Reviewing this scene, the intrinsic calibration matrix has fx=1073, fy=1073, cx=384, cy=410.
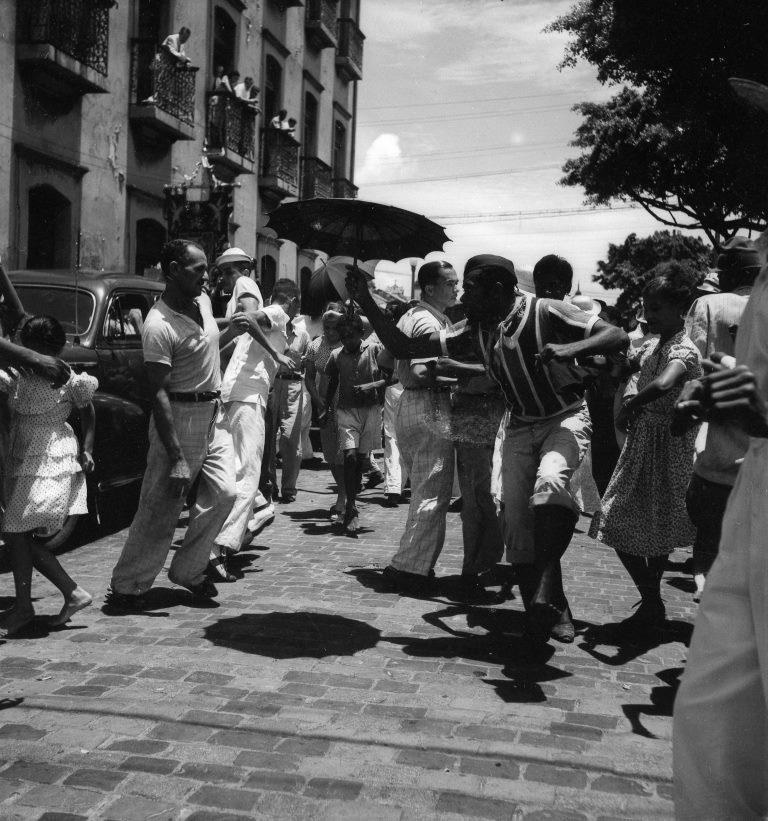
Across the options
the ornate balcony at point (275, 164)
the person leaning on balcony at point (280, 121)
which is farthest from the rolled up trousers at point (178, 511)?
the person leaning on balcony at point (280, 121)

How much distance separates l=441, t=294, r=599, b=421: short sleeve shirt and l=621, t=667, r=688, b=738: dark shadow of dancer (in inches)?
53.0

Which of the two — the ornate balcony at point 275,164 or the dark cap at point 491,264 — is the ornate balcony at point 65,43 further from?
the dark cap at point 491,264

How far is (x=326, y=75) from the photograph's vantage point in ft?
93.3

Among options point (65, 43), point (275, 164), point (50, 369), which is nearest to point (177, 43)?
point (65, 43)

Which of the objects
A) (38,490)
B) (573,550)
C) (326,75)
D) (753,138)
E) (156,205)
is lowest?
(573,550)

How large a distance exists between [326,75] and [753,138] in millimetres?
27261

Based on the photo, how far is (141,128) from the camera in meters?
17.4

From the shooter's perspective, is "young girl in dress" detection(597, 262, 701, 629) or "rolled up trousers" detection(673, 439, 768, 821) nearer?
"rolled up trousers" detection(673, 439, 768, 821)

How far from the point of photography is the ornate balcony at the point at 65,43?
14094mm

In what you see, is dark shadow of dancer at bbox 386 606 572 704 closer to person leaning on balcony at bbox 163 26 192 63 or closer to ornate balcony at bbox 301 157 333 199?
person leaning on balcony at bbox 163 26 192 63

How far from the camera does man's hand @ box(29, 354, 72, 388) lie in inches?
193

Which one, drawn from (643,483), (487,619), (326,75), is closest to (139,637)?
(487,619)

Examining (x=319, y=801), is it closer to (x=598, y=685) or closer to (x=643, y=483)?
(x=598, y=685)

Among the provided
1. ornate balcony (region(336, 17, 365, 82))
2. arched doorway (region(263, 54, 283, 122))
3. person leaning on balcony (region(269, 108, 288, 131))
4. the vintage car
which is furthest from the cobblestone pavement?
ornate balcony (region(336, 17, 365, 82))
